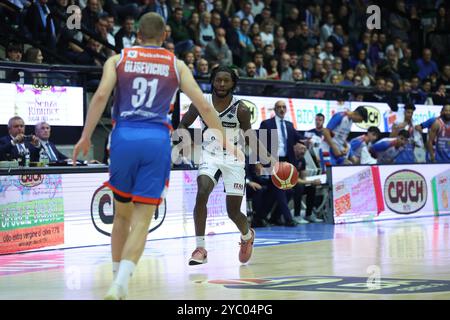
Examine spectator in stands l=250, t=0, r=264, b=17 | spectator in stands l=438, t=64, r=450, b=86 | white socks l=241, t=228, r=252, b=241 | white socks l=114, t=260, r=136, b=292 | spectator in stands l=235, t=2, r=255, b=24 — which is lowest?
white socks l=114, t=260, r=136, b=292

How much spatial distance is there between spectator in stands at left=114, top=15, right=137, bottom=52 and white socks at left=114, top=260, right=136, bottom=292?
11.4 metres

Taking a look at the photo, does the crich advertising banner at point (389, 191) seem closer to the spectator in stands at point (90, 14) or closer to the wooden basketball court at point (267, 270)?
the wooden basketball court at point (267, 270)

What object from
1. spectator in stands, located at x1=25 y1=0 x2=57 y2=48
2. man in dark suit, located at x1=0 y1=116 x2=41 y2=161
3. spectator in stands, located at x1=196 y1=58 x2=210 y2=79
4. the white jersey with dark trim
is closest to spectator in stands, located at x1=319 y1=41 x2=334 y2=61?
spectator in stands, located at x1=196 y1=58 x2=210 y2=79

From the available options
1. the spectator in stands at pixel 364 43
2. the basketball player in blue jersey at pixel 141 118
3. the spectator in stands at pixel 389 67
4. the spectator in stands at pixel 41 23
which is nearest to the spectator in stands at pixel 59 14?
the spectator in stands at pixel 41 23

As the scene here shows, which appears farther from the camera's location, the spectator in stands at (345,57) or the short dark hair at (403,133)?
the spectator in stands at (345,57)

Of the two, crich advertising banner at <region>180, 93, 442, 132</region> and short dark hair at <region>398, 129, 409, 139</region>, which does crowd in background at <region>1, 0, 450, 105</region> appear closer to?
crich advertising banner at <region>180, 93, 442, 132</region>

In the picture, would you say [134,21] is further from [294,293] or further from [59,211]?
[294,293]

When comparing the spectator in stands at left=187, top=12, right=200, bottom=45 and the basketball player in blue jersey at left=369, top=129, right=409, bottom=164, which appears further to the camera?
the spectator in stands at left=187, top=12, right=200, bottom=45

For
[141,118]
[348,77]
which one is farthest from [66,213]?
[348,77]

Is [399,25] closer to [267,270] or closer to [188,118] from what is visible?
[188,118]

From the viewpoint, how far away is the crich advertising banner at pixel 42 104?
1491 centimetres

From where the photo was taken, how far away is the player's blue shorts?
740cm

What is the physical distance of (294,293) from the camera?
7.98m

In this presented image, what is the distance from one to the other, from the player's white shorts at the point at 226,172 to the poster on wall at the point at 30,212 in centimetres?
340
